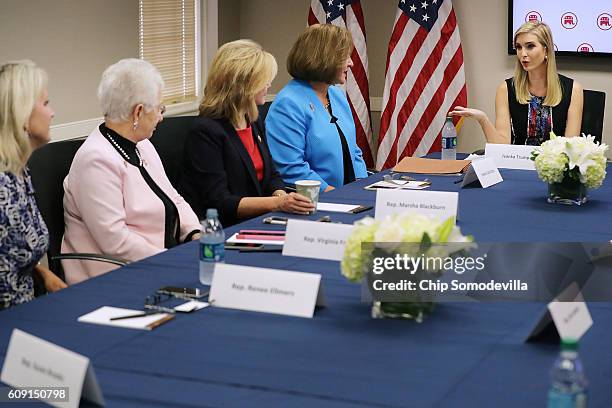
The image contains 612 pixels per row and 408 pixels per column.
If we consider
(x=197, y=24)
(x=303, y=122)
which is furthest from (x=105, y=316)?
(x=197, y=24)

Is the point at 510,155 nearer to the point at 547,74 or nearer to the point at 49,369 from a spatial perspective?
the point at 547,74

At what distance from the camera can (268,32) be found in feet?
23.7

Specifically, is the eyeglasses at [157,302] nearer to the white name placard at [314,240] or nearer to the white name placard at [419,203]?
the white name placard at [314,240]

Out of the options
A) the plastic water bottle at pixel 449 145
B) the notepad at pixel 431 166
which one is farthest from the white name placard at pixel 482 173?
the plastic water bottle at pixel 449 145

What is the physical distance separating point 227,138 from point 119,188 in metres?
0.74

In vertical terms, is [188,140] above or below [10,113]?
below

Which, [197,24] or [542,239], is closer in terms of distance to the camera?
[542,239]

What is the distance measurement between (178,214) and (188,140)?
48cm

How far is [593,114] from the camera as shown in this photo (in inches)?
217

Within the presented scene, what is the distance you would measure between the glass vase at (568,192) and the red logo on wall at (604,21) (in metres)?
2.88

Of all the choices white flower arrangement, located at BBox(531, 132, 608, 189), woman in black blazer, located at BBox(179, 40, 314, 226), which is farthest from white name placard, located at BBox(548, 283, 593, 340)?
woman in black blazer, located at BBox(179, 40, 314, 226)

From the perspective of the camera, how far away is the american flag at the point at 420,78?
661cm

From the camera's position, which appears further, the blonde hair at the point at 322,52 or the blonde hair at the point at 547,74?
the blonde hair at the point at 547,74

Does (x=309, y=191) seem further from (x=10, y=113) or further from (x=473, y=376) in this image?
(x=473, y=376)
